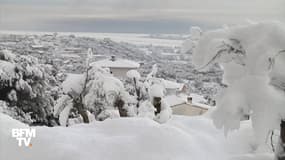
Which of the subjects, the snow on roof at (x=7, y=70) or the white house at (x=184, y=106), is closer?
the snow on roof at (x=7, y=70)

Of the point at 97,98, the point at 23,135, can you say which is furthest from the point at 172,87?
the point at 23,135

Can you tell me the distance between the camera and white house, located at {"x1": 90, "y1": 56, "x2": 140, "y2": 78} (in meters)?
2.84

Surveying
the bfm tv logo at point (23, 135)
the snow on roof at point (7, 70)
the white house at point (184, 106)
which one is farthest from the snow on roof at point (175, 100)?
the bfm tv logo at point (23, 135)

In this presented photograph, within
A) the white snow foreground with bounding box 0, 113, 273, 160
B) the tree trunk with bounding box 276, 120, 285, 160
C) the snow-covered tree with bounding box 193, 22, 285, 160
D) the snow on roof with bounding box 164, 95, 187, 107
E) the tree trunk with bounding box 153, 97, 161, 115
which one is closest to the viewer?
the snow-covered tree with bounding box 193, 22, 285, 160

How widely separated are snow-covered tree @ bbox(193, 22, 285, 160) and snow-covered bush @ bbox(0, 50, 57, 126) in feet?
6.55

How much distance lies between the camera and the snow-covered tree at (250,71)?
0.88m

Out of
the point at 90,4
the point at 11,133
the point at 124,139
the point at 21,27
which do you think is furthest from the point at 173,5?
the point at 11,133

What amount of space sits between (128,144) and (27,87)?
5.90 ft

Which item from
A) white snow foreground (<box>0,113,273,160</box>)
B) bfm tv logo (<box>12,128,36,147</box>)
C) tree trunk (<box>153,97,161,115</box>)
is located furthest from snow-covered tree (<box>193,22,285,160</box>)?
tree trunk (<box>153,97,161,115</box>)

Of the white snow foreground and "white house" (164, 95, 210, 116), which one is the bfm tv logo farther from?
"white house" (164, 95, 210, 116)

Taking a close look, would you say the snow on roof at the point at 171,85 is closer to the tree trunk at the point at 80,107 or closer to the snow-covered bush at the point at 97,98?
the snow-covered bush at the point at 97,98

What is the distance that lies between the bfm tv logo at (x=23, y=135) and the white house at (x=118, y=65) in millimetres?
1404

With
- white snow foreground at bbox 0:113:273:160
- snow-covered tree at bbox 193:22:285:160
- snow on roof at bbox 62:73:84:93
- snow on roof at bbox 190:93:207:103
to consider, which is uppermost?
snow-covered tree at bbox 193:22:285:160

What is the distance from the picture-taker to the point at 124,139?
142cm
